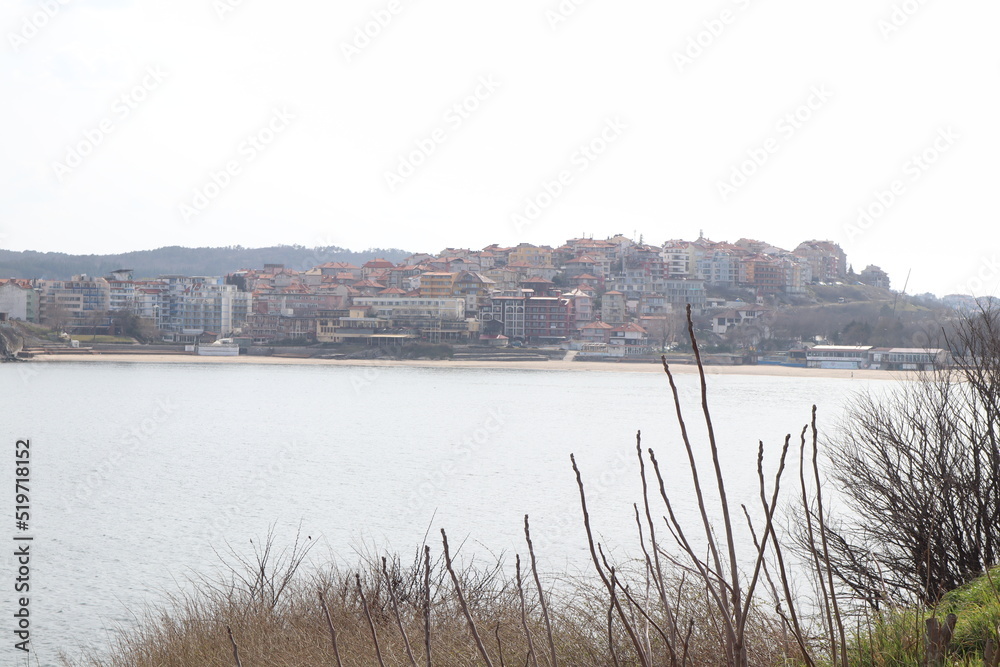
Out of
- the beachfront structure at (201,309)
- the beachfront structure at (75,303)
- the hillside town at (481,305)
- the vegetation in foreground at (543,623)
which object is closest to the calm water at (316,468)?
the vegetation in foreground at (543,623)

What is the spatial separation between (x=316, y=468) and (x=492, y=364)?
36.1m

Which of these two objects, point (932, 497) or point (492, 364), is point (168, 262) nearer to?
point (492, 364)

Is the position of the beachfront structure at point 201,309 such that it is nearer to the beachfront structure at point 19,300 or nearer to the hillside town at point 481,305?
the hillside town at point 481,305

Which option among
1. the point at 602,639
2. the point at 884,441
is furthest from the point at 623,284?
the point at 602,639

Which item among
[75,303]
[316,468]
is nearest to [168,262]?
[75,303]

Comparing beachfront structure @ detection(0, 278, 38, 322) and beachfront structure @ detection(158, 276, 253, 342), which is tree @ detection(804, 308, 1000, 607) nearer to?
beachfront structure @ detection(0, 278, 38, 322)

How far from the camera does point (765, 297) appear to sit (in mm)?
69438

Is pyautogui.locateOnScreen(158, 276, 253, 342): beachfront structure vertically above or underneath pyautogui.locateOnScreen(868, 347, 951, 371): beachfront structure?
above

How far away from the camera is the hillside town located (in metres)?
59.4

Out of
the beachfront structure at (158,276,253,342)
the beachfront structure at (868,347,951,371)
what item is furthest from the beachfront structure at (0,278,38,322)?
the beachfront structure at (868,347,951,371)

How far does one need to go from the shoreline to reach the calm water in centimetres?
566

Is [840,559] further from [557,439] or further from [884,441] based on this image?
[557,439]

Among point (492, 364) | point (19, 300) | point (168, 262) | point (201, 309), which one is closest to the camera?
point (492, 364)

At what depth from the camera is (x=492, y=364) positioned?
183ft
